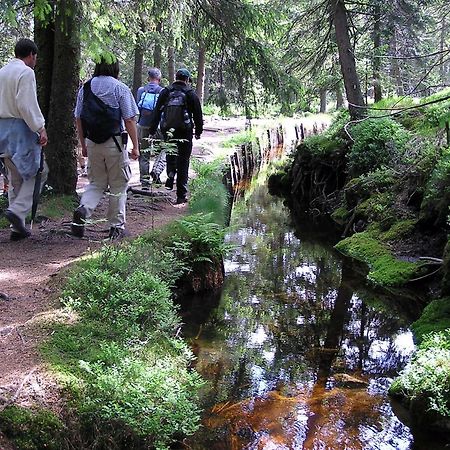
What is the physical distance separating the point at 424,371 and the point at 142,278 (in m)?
2.98

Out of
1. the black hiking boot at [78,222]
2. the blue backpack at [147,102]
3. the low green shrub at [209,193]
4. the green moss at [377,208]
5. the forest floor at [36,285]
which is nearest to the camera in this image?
the forest floor at [36,285]

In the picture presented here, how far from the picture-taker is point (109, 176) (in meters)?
7.64

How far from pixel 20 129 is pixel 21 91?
1.61 ft

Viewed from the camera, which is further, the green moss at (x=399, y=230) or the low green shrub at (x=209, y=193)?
the green moss at (x=399, y=230)

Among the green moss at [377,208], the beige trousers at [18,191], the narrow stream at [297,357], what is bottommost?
the narrow stream at [297,357]

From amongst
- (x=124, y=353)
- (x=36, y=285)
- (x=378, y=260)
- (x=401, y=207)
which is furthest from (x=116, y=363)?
(x=401, y=207)

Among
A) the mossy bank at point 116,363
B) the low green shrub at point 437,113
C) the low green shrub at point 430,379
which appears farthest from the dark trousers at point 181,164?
the low green shrub at point 430,379

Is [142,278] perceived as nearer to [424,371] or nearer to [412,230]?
[424,371]

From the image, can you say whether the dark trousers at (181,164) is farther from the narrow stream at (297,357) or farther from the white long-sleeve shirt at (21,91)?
the white long-sleeve shirt at (21,91)

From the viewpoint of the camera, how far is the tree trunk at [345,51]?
15445mm

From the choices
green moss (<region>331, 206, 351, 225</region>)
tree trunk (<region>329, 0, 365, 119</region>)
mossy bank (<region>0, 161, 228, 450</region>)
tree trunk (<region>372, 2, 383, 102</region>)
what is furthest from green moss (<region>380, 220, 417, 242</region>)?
tree trunk (<region>372, 2, 383, 102</region>)

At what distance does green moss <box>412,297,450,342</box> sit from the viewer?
7.50 meters

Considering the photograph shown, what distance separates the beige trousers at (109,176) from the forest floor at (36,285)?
47 cm

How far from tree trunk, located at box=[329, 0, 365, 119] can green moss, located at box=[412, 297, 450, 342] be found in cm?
812
